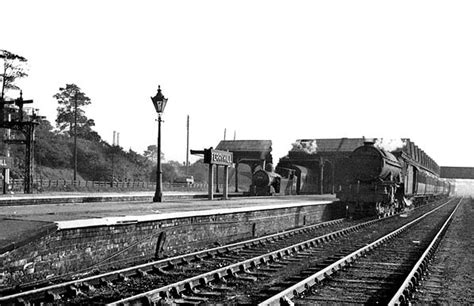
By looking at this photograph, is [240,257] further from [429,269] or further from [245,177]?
[245,177]

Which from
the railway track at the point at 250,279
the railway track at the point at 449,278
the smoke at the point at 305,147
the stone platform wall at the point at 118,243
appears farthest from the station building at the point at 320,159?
the railway track at the point at 250,279

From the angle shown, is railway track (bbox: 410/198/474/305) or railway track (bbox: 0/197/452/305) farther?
railway track (bbox: 410/198/474/305)

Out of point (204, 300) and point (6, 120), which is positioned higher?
point (6, 120)

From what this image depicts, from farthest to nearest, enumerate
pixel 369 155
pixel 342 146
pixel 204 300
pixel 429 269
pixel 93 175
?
1. pixel 93 175
2. pixel 342 146
3. pixel 369 155
4. pixel 429 269
5. pixel 204 300

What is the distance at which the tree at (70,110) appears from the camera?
62281 millimetres

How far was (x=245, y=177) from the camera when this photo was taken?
75875 millimetres

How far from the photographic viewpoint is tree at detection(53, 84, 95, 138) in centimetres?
6228

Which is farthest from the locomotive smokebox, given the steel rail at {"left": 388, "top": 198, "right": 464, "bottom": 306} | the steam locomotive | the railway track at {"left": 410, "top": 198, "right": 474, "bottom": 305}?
the steel rail at {"left": 388, "top": 198, "right": 464, "bottom": 306}

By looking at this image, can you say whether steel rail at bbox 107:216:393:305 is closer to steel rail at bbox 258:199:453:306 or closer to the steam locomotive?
steel rail at bbox 258:199:453:306

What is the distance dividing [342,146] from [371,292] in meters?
38.4

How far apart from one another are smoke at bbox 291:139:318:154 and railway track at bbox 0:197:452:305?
30858 millimetres

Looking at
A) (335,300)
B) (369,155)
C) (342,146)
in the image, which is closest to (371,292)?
(335,300)

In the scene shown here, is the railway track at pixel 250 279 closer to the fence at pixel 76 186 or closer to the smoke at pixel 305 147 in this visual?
the fence at pixel 76 186

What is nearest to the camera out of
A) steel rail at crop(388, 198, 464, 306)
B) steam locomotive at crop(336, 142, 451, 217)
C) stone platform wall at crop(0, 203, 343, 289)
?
steel rail at crop(388, 198, 464, 306)
